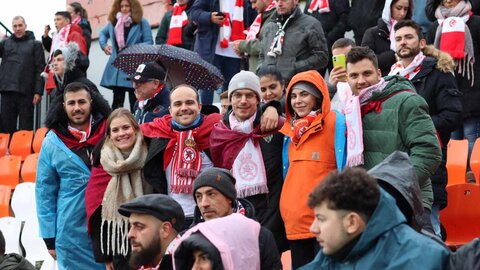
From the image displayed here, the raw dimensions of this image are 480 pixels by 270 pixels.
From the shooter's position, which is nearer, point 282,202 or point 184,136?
point 282,202

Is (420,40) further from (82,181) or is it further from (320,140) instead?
(82,181)

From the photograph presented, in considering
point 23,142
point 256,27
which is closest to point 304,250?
point 256,27

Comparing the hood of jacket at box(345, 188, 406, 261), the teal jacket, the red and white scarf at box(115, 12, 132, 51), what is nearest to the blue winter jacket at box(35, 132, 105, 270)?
the teal jacket

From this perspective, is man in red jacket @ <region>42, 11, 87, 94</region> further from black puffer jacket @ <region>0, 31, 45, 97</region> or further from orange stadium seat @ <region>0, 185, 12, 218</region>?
orange stadium seat @ <region>0, 185, 12, 218</region>

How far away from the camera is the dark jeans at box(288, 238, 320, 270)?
6.84 metres

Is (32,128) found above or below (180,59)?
below

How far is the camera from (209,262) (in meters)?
5.35

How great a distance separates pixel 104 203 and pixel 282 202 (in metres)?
1.38

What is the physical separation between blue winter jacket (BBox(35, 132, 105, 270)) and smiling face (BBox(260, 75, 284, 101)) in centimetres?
139

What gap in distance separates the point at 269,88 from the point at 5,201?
207 inches

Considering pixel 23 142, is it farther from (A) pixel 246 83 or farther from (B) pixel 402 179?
(B) pixel 402 179

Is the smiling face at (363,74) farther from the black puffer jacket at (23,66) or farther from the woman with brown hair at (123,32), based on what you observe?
the black puffer jacket at (23,66)

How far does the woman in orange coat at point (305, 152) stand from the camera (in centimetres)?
683

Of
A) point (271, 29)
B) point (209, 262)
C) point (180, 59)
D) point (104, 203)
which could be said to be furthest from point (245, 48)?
point (209, 262)
